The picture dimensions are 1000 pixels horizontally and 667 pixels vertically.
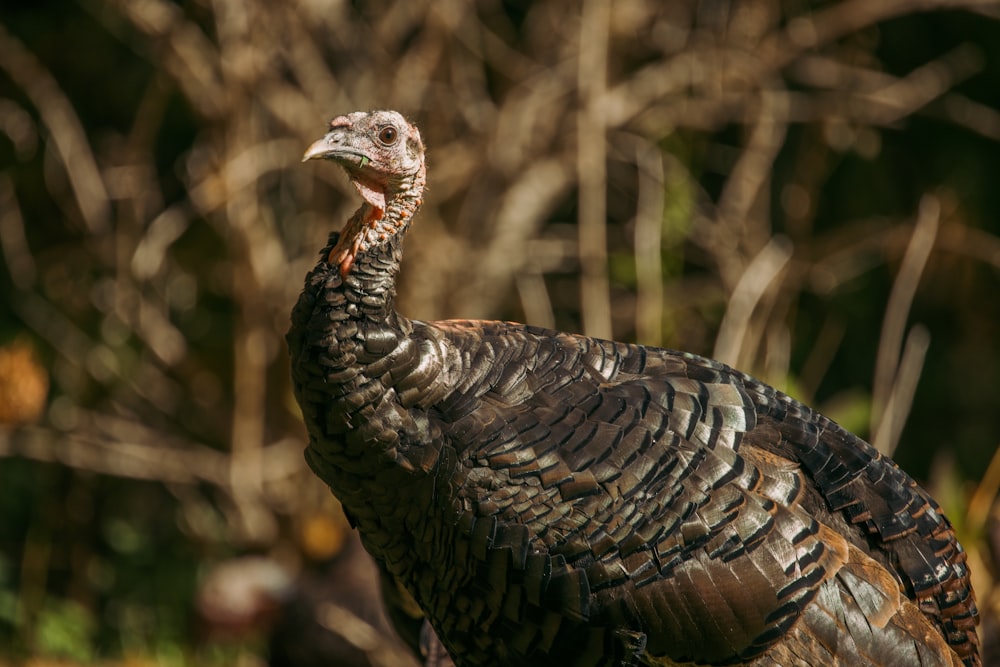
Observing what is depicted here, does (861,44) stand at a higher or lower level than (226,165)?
higher

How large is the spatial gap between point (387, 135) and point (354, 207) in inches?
116

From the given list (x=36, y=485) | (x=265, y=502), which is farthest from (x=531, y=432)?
(x=36, y=485)

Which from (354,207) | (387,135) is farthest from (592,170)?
(387,135)

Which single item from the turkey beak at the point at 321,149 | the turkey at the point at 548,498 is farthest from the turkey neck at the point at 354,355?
the turkey beak at the point at 321,149

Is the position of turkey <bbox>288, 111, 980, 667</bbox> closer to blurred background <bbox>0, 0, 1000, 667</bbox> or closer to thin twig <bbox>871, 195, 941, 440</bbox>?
thin twig <bbox>871, 195, 941, 440</bbox>

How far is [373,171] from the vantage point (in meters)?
2.79

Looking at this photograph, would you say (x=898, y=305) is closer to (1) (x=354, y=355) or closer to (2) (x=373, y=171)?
(2) (x=373, y=171)

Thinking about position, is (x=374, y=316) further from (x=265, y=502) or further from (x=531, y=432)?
(x=265, y=502)

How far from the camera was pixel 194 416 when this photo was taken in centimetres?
627

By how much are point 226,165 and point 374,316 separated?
9.44 ft

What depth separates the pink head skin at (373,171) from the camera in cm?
275

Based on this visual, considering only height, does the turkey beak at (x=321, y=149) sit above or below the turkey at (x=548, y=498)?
above

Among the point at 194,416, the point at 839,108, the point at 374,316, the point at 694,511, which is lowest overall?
the point at 194,416

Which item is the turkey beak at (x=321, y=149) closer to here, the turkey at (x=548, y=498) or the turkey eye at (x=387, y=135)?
the turkey at (x=548, y=498)
